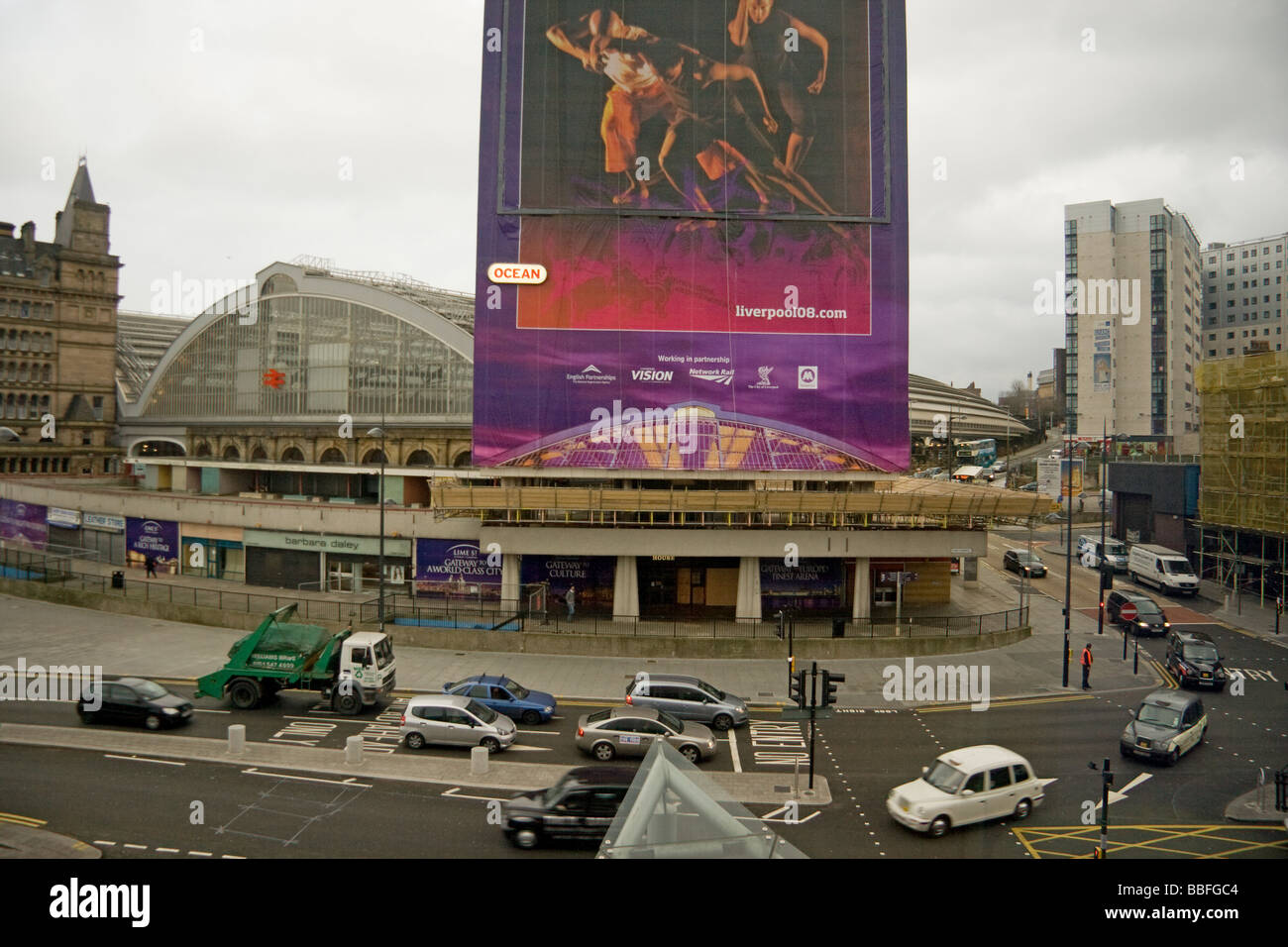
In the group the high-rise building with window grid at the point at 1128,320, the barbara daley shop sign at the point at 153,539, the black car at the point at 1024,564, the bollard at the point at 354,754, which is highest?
the high-rise building with window grid at the point at 1128,320

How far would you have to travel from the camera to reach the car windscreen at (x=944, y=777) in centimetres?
1619

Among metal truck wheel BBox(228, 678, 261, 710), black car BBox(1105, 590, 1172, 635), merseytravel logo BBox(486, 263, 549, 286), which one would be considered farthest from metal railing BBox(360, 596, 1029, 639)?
merseytravel logo BBox(486, 263, 549, 286)

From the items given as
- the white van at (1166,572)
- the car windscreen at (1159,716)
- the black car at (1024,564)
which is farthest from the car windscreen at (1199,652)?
the black car at (1024,564)

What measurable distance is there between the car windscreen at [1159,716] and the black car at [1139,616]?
14.1 meters

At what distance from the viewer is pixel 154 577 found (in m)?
41.6

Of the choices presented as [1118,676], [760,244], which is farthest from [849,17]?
[1118,676]

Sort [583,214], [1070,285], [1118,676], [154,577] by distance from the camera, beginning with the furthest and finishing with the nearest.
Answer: [1070,285], [154,577], [583,214], [1118,676]

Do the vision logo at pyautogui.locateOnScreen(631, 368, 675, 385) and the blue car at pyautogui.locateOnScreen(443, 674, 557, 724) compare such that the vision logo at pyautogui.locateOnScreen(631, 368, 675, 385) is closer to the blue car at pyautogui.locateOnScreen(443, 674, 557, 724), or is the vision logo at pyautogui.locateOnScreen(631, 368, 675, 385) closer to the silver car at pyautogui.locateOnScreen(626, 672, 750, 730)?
the silver car at pyautogui.locateOnScreen(626, 672, 750, 730)

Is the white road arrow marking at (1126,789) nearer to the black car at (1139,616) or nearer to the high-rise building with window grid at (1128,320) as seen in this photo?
the black car at (1139,616)

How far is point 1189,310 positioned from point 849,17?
80.4 meters

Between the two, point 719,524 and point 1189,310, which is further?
point 1189,310

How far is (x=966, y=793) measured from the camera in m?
16.0
